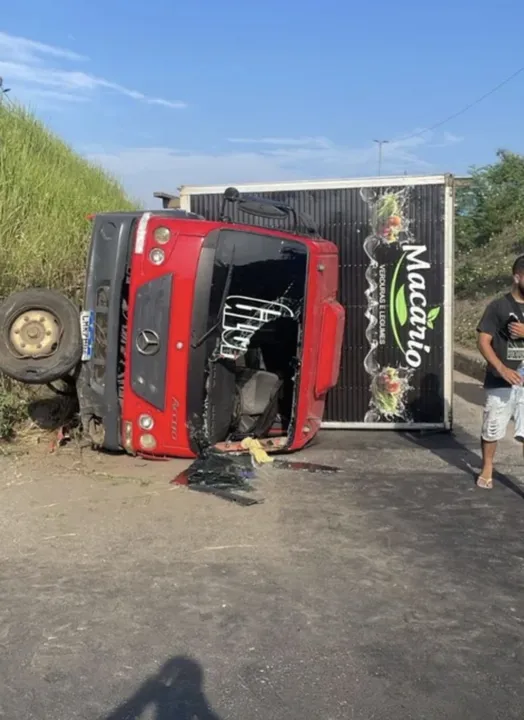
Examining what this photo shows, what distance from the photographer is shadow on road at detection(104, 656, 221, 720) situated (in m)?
2.90

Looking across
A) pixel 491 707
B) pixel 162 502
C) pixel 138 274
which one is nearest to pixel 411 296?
pixel 138 274

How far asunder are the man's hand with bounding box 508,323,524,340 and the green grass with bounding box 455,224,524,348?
28.8ft

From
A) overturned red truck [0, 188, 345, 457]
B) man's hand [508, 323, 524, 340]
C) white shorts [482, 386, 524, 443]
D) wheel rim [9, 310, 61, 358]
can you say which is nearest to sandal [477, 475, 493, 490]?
white shorts [482, 386, 524, 443]

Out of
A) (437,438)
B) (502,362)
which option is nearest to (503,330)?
(502,362)

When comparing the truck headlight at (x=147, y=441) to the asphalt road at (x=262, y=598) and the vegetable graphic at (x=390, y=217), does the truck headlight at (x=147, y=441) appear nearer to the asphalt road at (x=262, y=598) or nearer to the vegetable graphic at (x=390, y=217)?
the asphalt road at (x=262, y=598)

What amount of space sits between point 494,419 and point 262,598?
2.86m

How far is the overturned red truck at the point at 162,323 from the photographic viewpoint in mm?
5945

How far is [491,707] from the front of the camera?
2.98m

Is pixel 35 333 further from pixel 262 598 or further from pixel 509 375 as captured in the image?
pixel 509 375

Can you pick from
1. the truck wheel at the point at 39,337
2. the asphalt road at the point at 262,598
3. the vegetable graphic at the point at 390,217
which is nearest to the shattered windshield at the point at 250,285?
the truck wheel at the point at 39,337

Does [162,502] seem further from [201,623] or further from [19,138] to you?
[19,138]

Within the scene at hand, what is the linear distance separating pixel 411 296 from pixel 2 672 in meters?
6.04

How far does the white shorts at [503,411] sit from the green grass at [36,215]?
13.7 ft

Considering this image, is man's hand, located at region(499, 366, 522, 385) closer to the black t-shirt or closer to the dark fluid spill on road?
the black t-shirt
